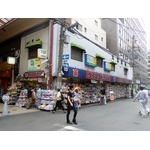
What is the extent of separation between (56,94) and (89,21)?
18.1 meters

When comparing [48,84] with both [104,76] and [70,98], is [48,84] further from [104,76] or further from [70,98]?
[104,76]

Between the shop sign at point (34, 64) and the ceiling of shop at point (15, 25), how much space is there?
3.12 metres

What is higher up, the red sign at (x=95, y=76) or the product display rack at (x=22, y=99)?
the red sign at (x=95, y=76)

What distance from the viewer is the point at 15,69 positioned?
535 inches

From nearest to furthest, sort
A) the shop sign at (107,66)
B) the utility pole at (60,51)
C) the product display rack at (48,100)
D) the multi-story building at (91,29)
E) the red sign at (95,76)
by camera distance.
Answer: the product display rack at (48,100), the utility pole at (60,51), the red sign at (95,76), the shop sign at (107,66), the multi-story building at (91,29)

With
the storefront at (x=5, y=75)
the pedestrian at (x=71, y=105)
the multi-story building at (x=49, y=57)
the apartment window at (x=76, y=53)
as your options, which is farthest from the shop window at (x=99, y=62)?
the pedestrian at (x=71, y=105)

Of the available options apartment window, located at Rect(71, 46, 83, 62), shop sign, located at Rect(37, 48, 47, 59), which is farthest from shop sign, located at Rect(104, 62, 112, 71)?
shop sign, located at Rect(37, 48, 47, 59)

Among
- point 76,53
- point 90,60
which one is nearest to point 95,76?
point 90,60

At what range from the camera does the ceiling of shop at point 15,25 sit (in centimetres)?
1171

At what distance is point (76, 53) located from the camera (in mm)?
12484

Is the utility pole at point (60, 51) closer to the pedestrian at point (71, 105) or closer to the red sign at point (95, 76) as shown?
the red sign at point (95, 76)

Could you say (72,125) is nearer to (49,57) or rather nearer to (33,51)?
(49,57)

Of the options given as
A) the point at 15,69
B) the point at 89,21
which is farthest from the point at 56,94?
the point at 89,21

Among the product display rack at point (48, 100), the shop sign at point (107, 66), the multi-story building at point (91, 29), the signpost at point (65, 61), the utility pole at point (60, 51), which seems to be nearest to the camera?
the product display rack at point (48, 100)
